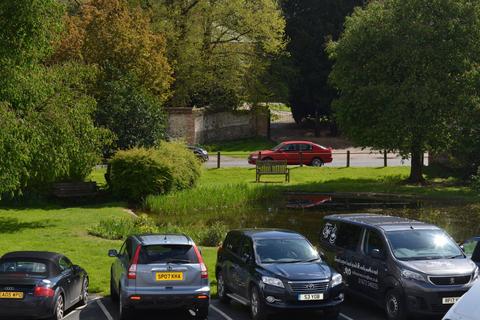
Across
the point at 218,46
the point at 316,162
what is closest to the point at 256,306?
the point at 316,162

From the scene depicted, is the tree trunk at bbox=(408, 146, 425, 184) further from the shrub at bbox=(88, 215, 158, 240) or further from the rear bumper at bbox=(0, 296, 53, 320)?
the rear bumper at bbox=(0, 296, 53, 320)

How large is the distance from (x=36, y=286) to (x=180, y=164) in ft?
70.4

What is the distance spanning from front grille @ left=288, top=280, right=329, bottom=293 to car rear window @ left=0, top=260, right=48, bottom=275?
4718 millimetres

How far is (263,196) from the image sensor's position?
119 feet

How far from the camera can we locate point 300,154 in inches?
1857

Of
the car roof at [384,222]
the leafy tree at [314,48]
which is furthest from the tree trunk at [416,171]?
the car roof at [384,222]


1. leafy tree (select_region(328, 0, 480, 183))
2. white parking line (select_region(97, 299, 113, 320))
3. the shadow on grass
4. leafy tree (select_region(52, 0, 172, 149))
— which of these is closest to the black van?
white parking line (select_region(97, 299, 113, 320))

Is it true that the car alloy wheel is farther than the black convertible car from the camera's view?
Yes

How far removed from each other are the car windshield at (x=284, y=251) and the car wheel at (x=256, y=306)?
70 centimetres

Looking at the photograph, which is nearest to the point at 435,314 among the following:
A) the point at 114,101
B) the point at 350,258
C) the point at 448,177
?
the point at 350,258

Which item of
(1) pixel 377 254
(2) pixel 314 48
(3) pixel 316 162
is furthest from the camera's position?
(2) pixel 314 48

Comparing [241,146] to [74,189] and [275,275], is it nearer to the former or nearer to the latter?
[74,189]

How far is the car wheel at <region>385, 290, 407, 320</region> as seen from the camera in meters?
13.4

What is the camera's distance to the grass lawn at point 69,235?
62.6 feet
